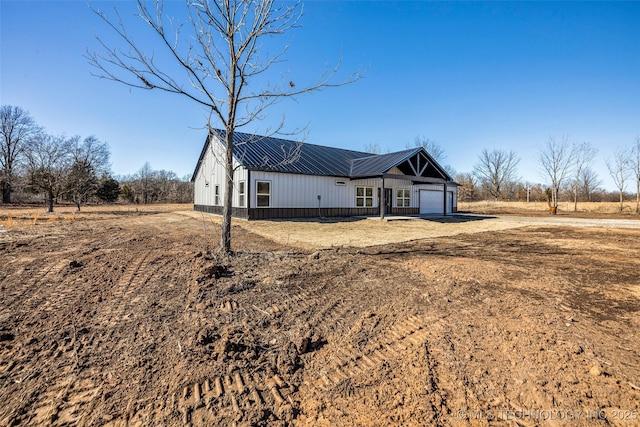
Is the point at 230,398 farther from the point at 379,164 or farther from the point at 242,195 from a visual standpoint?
the point at 379,164

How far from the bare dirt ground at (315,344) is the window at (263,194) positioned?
1064cm

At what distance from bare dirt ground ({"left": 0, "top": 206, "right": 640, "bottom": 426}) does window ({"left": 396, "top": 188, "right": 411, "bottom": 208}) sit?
1702cm

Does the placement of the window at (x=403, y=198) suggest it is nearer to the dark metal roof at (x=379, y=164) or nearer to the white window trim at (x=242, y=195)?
the dark metal roof at (x=379, y=164)

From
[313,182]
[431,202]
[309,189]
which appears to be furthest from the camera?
[431,202]

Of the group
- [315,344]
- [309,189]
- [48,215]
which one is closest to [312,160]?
[309,189]

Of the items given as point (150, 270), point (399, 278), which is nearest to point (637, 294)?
point (399, 278)

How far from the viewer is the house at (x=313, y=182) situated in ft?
54.3

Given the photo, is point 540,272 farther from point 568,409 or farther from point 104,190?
point 104,190

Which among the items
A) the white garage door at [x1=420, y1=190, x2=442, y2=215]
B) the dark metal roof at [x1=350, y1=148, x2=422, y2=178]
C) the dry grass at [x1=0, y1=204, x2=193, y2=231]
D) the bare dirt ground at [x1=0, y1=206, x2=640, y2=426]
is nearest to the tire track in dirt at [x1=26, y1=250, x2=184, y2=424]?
the bare dirt ground at [x1=0, y1=206, x2=640, y2=426]

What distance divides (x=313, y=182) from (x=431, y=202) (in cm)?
1196

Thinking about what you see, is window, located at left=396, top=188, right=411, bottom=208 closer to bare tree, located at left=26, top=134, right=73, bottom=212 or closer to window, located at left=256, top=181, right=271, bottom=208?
window, located at left=256, top=181, right=271, bottom=208

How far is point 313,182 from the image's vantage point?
18469mm

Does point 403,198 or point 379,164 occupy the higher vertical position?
point 379,164

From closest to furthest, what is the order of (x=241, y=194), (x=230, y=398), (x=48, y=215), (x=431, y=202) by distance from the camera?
(x=230, y=398) < (x=241, y=194) < (x=48, y=215) < (x=431, y=202)
